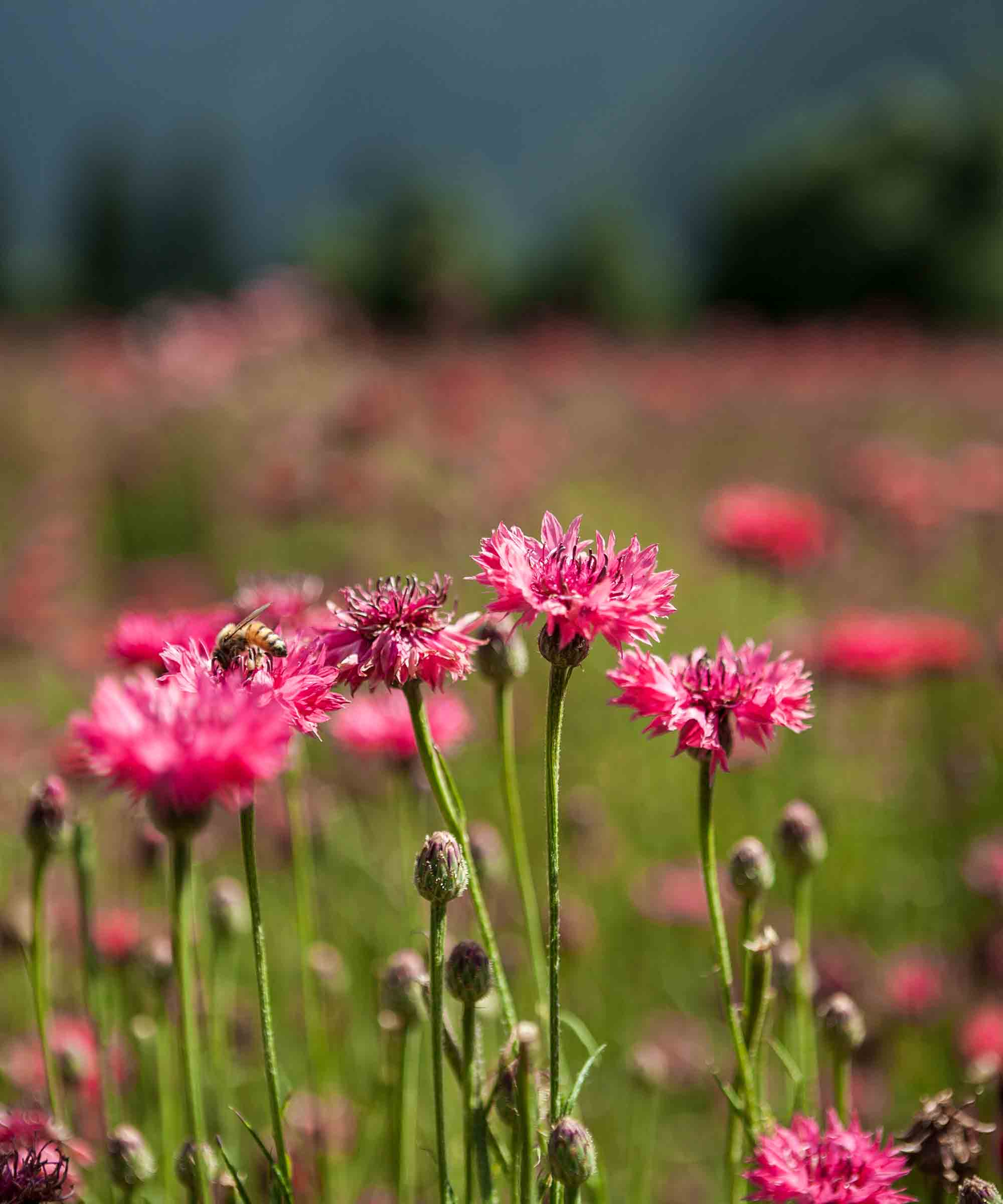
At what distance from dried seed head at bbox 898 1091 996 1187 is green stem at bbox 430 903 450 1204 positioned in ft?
1.17

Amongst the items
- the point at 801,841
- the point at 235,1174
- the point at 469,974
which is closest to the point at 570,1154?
the point at 469,974

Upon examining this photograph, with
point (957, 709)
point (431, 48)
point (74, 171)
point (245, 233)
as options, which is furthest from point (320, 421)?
point (431, 48)

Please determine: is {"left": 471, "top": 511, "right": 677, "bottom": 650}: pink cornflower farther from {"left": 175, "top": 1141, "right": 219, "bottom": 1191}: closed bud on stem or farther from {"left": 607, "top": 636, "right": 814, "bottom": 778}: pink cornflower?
{"left": 175, "top": 1141, "right": 219, "bottom": 1191}: closed bud on stem

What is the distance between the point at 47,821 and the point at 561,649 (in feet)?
1.85

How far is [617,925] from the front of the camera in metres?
2.59

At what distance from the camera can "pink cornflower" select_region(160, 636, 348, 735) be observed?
0.74 meters

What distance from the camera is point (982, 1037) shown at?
68.1 inches

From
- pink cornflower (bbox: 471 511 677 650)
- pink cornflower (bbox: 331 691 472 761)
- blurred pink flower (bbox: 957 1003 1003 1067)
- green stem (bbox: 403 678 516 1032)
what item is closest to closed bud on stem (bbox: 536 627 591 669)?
pink cornflower (bbox: 471 511 677 650)

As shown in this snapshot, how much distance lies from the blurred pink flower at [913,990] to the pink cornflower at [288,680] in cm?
151

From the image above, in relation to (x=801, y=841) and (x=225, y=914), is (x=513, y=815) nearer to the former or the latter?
(x=801, y=841)

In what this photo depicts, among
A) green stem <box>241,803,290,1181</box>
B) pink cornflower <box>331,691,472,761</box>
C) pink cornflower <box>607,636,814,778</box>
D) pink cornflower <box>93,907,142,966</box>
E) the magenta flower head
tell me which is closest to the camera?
the magenta flower head

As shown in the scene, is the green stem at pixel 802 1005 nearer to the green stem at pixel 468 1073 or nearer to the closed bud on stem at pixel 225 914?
the green stem at pixel 468 1073

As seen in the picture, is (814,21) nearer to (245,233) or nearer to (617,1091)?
(245,233)

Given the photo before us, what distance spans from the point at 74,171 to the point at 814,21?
3947 centimetres
